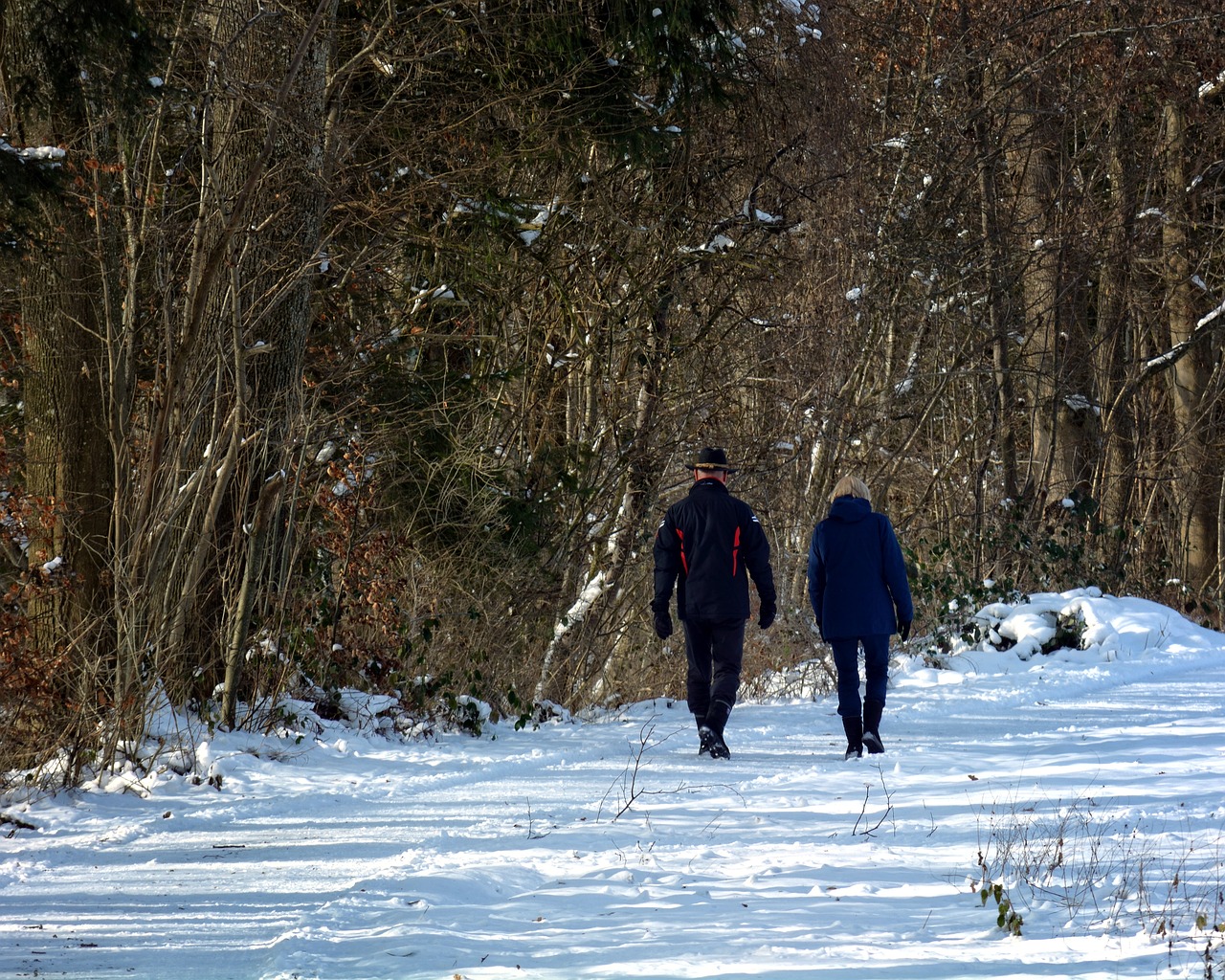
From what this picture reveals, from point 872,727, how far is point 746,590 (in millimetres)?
1233

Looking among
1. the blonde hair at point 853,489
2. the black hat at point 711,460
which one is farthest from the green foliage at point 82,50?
the blonde hair at point 853,489

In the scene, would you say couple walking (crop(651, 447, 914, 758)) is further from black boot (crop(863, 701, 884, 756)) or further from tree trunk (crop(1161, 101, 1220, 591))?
tree trunk (crop(1161, 101, 1220, 591))

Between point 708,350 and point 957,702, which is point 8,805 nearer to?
point 957,702

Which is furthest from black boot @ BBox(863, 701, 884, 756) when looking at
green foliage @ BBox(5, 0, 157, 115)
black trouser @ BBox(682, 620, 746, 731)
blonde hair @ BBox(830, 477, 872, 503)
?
green foliage @ BBox(5, 0, 157, 115)

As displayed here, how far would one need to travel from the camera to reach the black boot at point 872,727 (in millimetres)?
8688

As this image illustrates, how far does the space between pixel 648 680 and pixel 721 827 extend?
395 inches

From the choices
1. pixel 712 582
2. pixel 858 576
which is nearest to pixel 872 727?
pixel 858 576

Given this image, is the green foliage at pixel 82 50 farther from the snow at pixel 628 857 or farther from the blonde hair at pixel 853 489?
the blonde hair at pixel 853 489

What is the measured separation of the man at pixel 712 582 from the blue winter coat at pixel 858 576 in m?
0.42

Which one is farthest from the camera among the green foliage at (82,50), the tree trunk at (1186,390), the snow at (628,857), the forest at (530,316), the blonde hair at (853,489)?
the tree trunk at (1186,390)

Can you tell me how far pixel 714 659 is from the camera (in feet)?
29.5

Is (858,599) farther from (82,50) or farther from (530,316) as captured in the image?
(530,316)

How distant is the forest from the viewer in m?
8.07

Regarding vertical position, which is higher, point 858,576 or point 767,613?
point 858,576
